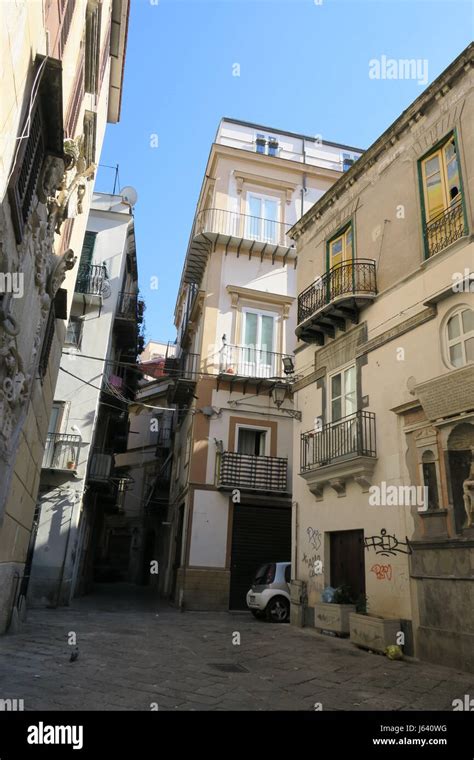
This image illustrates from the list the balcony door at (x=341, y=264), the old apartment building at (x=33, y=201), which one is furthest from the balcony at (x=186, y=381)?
the old apartment building at (x=33, y=201)

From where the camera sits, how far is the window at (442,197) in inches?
392

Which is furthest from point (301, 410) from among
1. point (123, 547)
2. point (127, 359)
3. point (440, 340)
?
point (123, 547)

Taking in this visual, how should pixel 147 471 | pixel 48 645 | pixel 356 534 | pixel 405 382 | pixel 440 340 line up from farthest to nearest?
pixel 147 471, pixel 356 534, pixel 405 382, pixel 440 340, pixel 48 645

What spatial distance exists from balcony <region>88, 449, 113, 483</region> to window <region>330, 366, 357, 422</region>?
31.5 ft

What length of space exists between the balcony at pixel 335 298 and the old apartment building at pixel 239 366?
2.51 meters

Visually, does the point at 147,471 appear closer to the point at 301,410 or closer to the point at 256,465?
the point at 256,465

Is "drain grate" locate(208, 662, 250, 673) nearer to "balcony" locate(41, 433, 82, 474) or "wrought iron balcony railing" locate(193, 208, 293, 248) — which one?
"balcony" locate(41, 433, 82, 474)

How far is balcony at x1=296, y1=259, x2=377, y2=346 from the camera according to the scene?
12.2 m

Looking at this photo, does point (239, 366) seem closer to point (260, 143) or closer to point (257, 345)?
point (257, 345)

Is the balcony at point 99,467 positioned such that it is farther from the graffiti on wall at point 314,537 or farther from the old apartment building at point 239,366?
the graffiti on wall at point 314,537

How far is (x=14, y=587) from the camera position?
403 inches

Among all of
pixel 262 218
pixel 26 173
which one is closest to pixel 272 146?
pixel 262 218

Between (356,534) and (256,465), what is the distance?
23.9ft

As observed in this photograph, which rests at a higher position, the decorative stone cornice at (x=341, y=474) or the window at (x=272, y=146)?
the window at (x=272, y=146)
